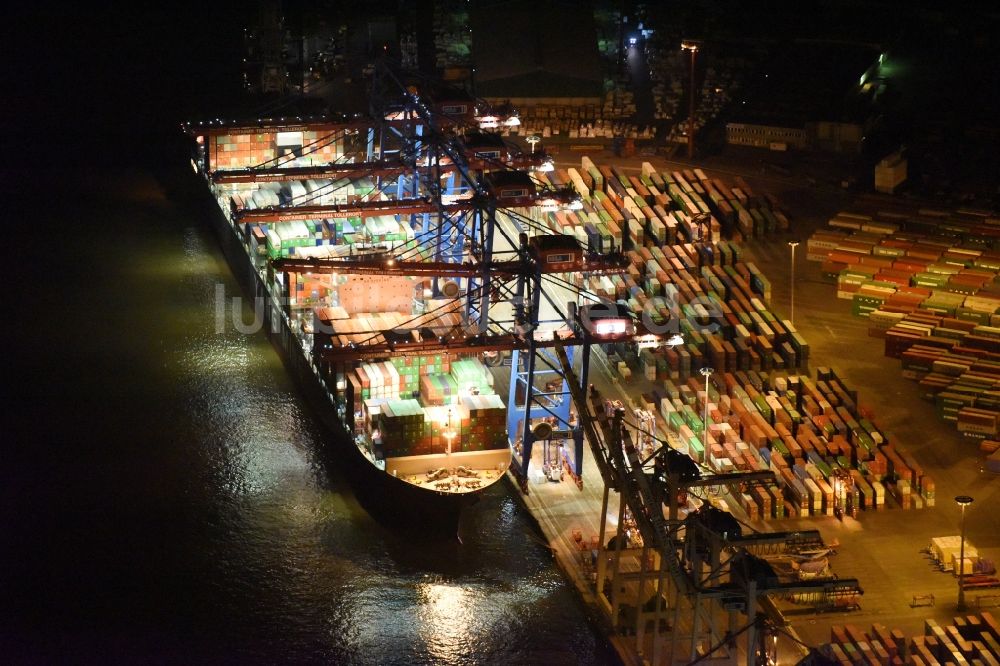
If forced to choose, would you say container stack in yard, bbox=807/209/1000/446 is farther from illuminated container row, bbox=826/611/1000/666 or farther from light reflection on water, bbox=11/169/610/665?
light reflection on water, bbox=11/169/610/665

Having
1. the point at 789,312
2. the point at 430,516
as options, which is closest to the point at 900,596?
the point at 430,516

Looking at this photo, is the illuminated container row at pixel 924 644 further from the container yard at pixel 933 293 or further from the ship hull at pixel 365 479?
the ship hull at pixel 365 479

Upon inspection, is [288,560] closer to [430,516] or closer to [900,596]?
[430,516]

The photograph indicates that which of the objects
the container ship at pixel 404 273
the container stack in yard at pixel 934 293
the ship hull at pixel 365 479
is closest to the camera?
the ship hull at pixel 365 479

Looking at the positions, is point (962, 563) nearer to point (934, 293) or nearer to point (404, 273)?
point (404, 273)

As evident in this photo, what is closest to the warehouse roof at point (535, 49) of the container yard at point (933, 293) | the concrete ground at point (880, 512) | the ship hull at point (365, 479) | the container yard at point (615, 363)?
the container yard at point (615, 363)

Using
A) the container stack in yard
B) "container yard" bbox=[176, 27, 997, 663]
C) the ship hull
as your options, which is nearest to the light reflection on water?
the ship hull

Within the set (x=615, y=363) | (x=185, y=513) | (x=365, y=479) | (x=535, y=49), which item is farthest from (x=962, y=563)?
(x=535, y=49)
